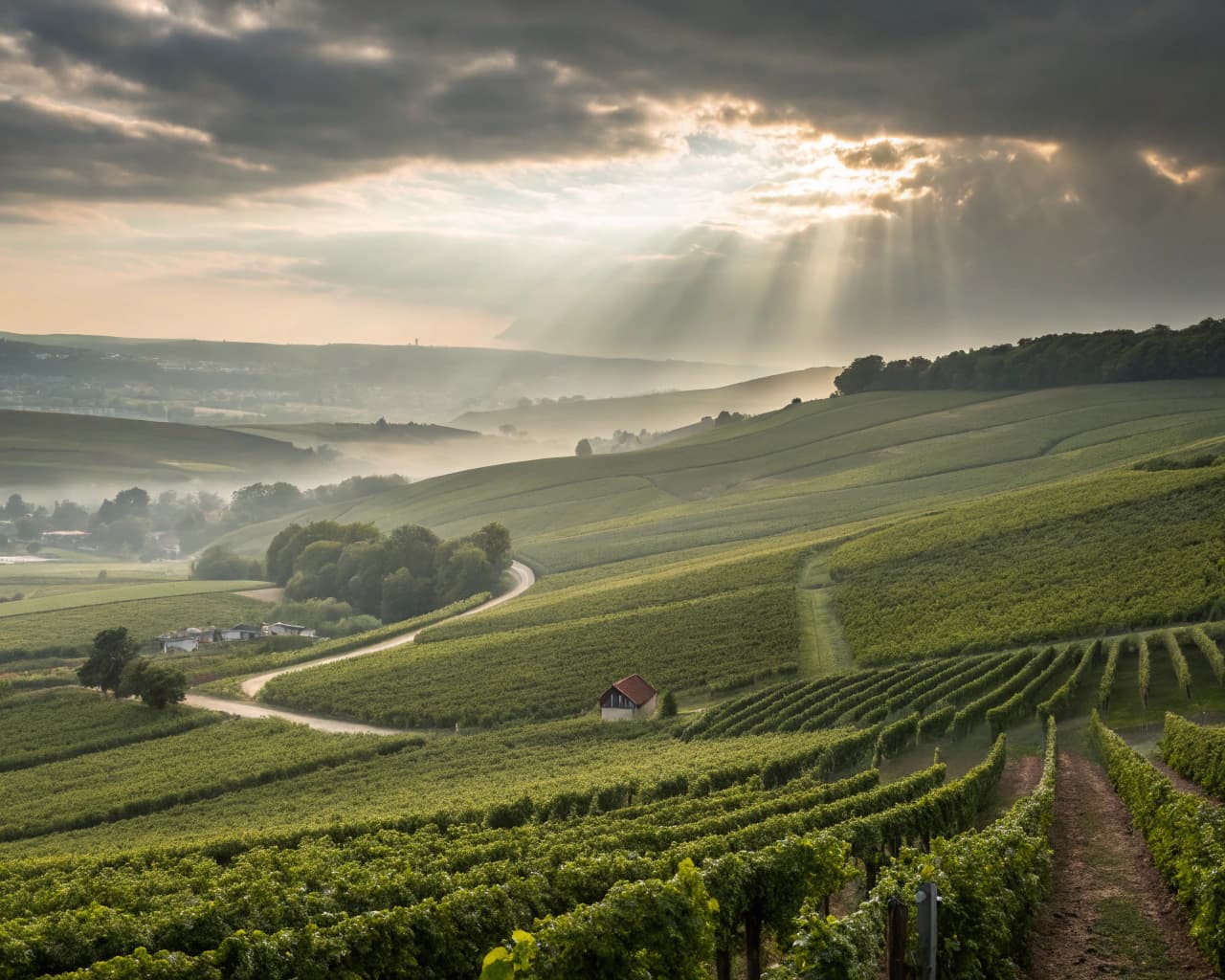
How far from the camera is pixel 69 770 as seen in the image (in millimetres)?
60500

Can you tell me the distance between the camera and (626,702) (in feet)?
207

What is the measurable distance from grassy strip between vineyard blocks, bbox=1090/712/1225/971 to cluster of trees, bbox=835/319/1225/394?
5808 inches

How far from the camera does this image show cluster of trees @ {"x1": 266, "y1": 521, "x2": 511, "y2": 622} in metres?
121

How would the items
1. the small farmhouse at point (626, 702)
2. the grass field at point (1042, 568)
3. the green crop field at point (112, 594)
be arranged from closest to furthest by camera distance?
the grass field at point (1042, 568), the small farmhouse at point (626, 702), the green crop field at point (112, 594)

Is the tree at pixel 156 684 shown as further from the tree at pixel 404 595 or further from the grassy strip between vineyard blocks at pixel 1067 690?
the grassy strip between vineyard blocks at pixel 1067 690

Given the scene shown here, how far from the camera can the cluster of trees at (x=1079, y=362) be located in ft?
520

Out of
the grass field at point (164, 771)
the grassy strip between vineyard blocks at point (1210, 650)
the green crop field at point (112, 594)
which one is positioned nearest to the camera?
the grassy strip between vineyard blocks at point (1210, 650)

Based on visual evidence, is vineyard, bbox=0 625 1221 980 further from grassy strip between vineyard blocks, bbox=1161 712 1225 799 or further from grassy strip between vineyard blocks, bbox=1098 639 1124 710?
grassy strip between vineyard blocks, bbox=1098 639 1124 710

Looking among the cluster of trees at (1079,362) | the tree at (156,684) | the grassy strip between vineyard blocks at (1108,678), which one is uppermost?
the cluster of trees at (1079,362)

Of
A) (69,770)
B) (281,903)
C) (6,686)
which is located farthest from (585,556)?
(281,903)

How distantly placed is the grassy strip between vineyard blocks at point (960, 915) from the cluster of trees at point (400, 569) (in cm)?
10074

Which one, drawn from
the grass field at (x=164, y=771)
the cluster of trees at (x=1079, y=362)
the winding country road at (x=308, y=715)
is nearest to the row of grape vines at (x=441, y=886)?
the grass field at (x=164, y=771)

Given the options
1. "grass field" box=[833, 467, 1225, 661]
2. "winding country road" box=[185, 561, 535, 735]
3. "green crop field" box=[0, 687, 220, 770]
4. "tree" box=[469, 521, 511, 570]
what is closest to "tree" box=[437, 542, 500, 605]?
"tree" box=[469, 521, 511, 570]

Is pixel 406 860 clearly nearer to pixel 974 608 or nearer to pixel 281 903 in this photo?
pixel 281 903
